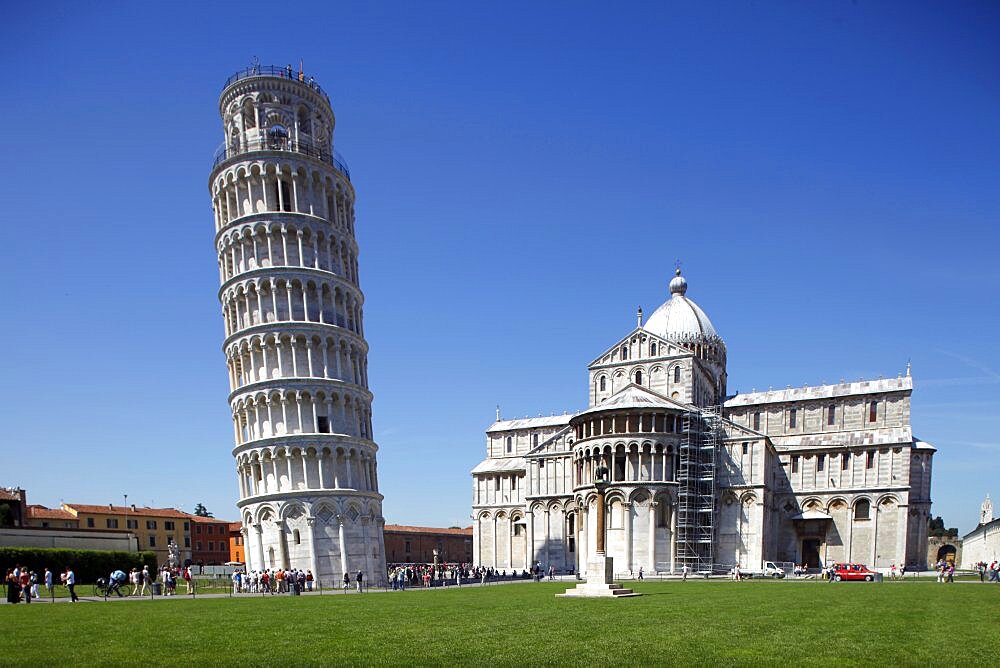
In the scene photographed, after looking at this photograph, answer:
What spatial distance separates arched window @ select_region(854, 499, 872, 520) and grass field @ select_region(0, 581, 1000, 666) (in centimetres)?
3362

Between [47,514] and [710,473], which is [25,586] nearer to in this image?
[710,473]

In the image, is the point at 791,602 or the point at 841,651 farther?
the point at 791,602

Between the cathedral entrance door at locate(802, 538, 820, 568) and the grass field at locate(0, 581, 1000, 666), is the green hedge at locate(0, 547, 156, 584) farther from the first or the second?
the cathedral entrance door at locate(802, 538, 820, 568)

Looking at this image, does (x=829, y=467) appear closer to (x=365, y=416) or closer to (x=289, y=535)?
(x=365, y=416)

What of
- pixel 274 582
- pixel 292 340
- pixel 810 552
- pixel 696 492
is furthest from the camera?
pixel 810 552

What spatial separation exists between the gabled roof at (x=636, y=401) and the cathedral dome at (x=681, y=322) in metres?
8.47

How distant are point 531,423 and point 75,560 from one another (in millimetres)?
43736

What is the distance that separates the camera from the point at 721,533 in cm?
5516

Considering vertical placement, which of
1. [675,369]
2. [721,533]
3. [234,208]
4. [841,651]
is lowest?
[721,533]

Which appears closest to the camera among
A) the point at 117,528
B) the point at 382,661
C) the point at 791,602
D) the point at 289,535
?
the point at 382,661

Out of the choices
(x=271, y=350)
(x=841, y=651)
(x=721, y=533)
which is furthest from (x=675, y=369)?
(x=841, y=651)

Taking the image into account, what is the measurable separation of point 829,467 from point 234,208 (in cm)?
5017

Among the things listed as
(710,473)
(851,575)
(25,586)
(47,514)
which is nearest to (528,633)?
(25,586)

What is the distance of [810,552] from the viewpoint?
192ft
